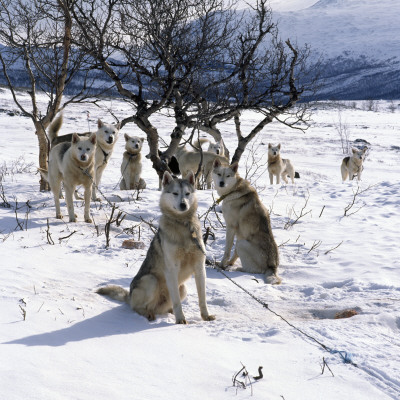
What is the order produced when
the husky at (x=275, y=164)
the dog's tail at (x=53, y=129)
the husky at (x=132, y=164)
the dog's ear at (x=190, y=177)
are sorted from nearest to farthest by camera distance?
the dog's ear at (x=190, y=177), the dog's tail at (x=53, y=129), the husky at (x=132, y=164), the husky at (x=275, y=164)

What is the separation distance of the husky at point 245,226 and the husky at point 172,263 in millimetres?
1699

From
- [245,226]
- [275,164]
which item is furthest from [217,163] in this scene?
[275,164]

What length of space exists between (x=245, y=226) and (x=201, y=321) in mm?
2170

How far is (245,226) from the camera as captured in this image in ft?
19.2

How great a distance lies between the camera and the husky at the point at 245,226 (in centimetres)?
555

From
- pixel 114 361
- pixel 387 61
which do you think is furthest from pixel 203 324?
pixel 387 61

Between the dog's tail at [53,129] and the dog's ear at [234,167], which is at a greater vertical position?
the dog's tail at [53,129]

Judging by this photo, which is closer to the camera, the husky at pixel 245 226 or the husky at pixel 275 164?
the husky at pixel 245 226

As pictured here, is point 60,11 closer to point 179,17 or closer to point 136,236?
point 179,17

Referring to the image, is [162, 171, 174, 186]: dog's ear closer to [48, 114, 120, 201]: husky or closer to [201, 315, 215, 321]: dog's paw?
[201, 315, 215, 321]: dog's paw

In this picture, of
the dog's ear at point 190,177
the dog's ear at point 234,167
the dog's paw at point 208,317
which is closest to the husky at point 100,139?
the dog's ear at point 234,167

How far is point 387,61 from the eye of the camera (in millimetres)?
194125

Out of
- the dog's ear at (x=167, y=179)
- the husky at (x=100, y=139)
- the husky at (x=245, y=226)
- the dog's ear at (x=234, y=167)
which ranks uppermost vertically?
the husky at (x=100, y=139)

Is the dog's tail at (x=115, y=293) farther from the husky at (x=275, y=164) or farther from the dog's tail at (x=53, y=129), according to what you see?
the husky at (x=275, y=164)
